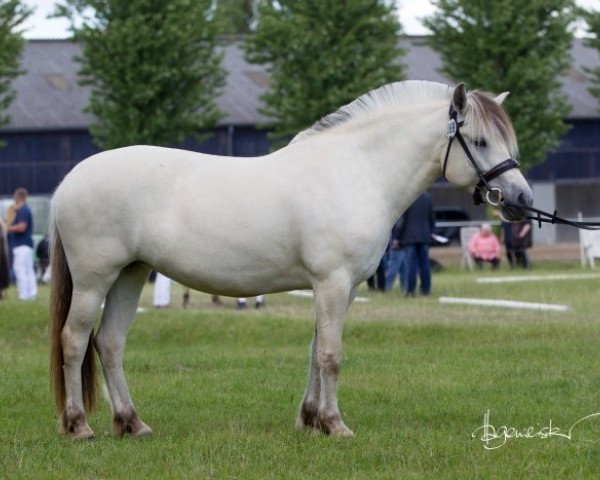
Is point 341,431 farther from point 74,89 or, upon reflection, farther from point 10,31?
point 74,89

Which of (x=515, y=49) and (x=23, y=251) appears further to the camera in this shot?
(x=515, y=49)

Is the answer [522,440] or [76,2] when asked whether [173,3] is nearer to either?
[76,2]

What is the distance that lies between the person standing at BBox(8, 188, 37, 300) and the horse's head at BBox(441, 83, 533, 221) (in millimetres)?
15238

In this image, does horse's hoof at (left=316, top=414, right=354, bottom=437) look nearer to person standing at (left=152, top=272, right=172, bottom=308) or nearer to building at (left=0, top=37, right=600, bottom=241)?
person standing at (left=152, top=272, right=172, bottom=308)

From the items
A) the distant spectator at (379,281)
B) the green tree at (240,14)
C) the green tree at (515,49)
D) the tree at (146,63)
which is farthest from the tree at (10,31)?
the green tree at (240,14)

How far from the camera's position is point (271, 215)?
798cm

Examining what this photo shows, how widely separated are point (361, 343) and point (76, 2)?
25.7 metres

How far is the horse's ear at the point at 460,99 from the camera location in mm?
7938

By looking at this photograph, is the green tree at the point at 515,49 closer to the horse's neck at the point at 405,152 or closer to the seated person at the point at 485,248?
the seated person at the point at 485,248

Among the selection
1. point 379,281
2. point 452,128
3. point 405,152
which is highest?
point 452,128

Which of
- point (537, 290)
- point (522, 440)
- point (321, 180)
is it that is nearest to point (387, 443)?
point (522, 440)

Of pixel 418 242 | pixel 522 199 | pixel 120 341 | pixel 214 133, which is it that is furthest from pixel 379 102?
pixel 214 133

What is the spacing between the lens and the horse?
7965 mm

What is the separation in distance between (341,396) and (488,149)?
2.83m
